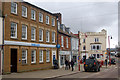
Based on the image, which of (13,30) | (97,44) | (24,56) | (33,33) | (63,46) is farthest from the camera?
(97,44)

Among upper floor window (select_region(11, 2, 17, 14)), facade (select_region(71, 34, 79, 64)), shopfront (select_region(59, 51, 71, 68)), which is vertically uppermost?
upper floor window (select_region(11, 2, 17, 14))

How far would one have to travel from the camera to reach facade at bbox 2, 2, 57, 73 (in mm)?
21731

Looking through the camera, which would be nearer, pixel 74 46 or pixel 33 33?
pixel 33 33

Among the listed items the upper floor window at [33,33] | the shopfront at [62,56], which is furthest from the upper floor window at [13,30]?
the shopfront at [62,56]

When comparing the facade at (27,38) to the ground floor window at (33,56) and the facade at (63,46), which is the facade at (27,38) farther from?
the facade at (63,46)

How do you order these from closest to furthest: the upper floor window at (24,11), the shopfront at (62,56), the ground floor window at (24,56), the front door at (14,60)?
1. the front door at (14,60)
2. the ground floor window at (24,56)
3. the upper floor window at (24,11)
4. the shopfront at (62,56)

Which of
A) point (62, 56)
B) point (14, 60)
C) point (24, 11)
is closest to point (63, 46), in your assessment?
point (62, 56)

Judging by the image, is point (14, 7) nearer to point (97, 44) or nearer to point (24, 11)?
point (24, 11)

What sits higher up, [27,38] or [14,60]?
[27,38]

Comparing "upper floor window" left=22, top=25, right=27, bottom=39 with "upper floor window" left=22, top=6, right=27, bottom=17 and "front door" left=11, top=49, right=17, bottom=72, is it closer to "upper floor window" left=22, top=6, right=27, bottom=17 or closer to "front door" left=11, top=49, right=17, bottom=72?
"upper floor window" left=22, top=6, right=27, bottom=17

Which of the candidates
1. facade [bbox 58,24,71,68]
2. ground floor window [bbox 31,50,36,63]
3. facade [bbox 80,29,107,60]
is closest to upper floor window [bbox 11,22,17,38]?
ground floor window [bbox 31,50,36,63]

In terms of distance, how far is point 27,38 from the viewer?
2548 cm

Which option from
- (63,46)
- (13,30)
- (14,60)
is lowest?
(14,60)

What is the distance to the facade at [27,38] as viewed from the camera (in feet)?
71.3
